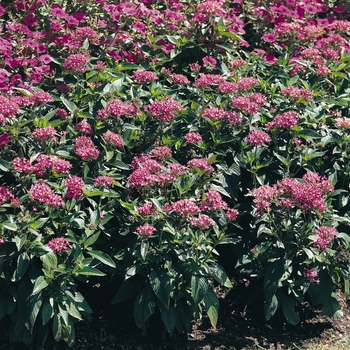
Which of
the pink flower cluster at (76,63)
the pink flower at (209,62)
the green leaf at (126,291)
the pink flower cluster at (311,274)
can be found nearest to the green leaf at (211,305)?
the green leaf at (126,291)

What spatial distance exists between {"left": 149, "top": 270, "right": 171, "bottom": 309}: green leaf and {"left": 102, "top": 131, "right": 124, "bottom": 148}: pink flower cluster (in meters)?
0.81

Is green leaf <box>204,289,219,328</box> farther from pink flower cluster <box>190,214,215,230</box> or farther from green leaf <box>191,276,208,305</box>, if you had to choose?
pink flower cluster <box>190,214,215,230</box>

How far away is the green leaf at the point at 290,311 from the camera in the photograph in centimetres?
441

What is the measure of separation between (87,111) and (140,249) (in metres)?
1.28

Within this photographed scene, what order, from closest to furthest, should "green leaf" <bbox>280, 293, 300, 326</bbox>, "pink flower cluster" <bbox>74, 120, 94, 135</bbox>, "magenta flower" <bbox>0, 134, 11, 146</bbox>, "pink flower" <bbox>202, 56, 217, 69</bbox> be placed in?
"magenta flower" <bbox>0, 134, 11, 146</bbox>, "green leaf" <bbox>280, 293, 300, 326</bbox>, "pink flower cluster" <bbox>74, 120, 94, 135</bbox>, "pink flower" <bbox>202, 56, 217, 69</bbox>

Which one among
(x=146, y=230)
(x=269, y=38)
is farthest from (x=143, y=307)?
(x=269, y=38)

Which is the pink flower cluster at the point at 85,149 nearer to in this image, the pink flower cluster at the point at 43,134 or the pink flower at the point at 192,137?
the pink flower cluster at the point at 43,134

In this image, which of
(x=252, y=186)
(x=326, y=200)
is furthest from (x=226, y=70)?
(x=326, y=200)

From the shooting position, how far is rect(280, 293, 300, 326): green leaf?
4.41 metres

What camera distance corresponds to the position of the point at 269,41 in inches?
236

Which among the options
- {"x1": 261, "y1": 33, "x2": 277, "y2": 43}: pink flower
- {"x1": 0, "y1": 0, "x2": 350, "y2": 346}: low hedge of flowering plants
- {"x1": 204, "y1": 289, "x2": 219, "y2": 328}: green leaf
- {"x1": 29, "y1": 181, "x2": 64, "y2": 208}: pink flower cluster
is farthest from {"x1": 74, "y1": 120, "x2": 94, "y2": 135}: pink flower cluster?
{"x1": 261, "y1": 33, "x2": 277, "y2": 43}: pink flower

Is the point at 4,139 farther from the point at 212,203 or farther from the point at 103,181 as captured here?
the point at 212,203

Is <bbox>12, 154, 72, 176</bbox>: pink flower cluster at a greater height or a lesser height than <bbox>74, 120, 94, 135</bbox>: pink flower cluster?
greater

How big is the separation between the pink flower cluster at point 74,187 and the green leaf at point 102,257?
0.32 m
